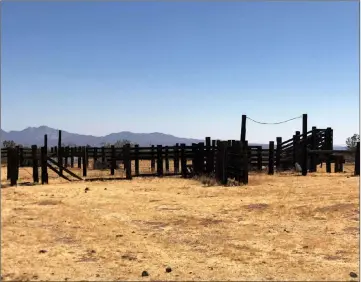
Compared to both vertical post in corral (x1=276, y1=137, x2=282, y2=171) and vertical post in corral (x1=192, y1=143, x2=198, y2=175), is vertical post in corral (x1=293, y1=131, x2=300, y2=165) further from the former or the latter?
vertical post in corral (x1=192, y1=143, x2=198, y2=175)

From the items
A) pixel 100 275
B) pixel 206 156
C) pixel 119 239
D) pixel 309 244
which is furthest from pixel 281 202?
pixel 206 156

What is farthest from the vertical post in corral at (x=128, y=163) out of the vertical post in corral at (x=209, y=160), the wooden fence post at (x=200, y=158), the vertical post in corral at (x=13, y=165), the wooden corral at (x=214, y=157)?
the vertical post in corral at (x=13, y=165)

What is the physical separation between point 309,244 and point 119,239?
365 centimetres

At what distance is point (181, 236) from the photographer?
9133mm

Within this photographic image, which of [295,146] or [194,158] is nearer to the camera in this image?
[194,158]

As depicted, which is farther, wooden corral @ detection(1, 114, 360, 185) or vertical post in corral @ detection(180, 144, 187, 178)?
vertical post in corral @ detection(180, 144, 187, 178)

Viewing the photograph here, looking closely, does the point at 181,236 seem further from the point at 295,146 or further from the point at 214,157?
the point at 295,146

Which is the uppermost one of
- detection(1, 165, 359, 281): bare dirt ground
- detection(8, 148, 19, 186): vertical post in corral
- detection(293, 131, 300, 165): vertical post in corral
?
detection(293, 131, 300, 165): vertical post in corral

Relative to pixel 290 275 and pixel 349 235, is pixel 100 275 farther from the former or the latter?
pixel 349 235

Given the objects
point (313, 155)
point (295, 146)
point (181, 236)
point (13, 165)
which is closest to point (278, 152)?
point (295, 146)

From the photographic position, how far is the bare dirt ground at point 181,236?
668 centimetres

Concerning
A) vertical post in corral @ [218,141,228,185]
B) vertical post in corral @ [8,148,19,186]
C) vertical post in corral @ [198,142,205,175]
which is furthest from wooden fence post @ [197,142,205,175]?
vertical post in corral @ [8,148,19,186]

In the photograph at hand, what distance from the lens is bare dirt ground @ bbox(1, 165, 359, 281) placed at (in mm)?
6680

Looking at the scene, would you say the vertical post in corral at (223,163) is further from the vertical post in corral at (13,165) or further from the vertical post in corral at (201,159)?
the vertical post in corral at (13,165)
